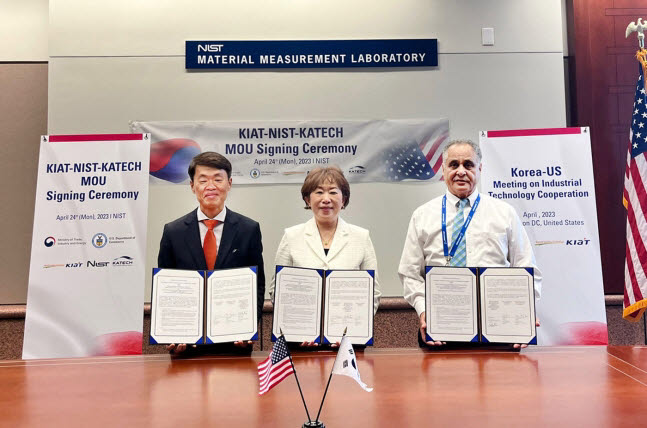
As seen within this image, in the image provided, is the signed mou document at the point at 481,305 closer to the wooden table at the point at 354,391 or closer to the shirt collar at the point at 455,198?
the wooden table at the point at 354,391

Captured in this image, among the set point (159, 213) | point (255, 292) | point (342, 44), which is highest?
point (342, 44)

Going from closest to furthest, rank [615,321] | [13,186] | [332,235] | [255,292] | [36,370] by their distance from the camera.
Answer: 1. [36,370]
2. [255,292]
3. [332,235]
4. [615,321]
5. [13,186]

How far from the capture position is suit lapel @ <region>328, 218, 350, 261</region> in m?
2.84

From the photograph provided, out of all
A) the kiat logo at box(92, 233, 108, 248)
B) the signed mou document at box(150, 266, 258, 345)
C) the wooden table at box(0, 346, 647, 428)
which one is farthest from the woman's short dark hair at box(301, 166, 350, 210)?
the kiat logo at box(92, 233, 108, 248)

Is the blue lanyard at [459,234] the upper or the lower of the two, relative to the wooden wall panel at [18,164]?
lower

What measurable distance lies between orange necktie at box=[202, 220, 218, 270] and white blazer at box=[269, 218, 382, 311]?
1.00ft

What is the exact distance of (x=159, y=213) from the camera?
4781mm

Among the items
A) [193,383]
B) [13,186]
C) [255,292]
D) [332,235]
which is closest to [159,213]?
[13,186]

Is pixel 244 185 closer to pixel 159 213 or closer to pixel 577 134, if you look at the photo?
pixel 159 213

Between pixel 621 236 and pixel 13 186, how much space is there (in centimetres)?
521

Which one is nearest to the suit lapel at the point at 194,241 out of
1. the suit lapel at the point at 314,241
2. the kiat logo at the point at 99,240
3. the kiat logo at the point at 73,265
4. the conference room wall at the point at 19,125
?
the suit lapel at the point at 314,241

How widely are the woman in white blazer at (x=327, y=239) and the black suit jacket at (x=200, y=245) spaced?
0.15 meters

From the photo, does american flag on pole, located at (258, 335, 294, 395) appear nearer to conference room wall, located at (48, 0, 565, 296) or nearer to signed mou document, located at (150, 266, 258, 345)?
signed mou document, located at (150, 266, 258, 345)

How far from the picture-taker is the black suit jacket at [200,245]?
275 cm
